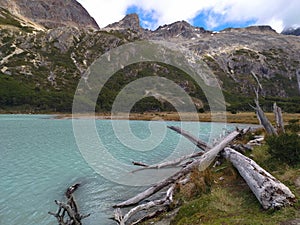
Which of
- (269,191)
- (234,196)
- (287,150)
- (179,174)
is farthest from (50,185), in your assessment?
(287,150)

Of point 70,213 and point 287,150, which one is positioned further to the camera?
point 287,150

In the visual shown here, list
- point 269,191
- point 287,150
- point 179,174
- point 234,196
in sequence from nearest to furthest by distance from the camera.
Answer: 1. point 269,191
2. point 234,196
3. point 287,150
4. point 179,174

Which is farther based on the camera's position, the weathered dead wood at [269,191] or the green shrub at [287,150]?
the green shrub at [287,150]

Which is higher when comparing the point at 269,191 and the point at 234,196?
the point at 269,191

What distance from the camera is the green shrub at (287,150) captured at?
51.0 feet

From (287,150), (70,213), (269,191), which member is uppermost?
(287,150)

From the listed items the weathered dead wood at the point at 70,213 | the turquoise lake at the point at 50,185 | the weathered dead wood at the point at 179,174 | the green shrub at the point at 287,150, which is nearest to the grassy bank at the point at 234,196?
the green shrub at the point at 287,150

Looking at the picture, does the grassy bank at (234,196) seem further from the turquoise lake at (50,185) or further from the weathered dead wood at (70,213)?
the turquoise lake at (50,185)

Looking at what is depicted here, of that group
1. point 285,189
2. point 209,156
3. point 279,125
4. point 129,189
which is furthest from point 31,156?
point 285,189

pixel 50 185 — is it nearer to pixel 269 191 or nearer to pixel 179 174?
pixel 179 174

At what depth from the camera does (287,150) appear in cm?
1573

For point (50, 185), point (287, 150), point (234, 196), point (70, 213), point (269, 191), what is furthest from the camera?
point (50, 185)

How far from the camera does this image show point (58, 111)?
183 metres

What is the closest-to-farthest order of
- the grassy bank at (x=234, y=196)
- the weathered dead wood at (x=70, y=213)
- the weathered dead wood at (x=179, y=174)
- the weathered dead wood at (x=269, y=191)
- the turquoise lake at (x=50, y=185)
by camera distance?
the grassy bank at (x=234, y=196)
the weathered dead wood at (x=269, y=191)
the weathered dead wood at (x=70, y=213)
the turquoise lake at (x=50, y=185)
the weathered dead wood at (x=179, y=174)
